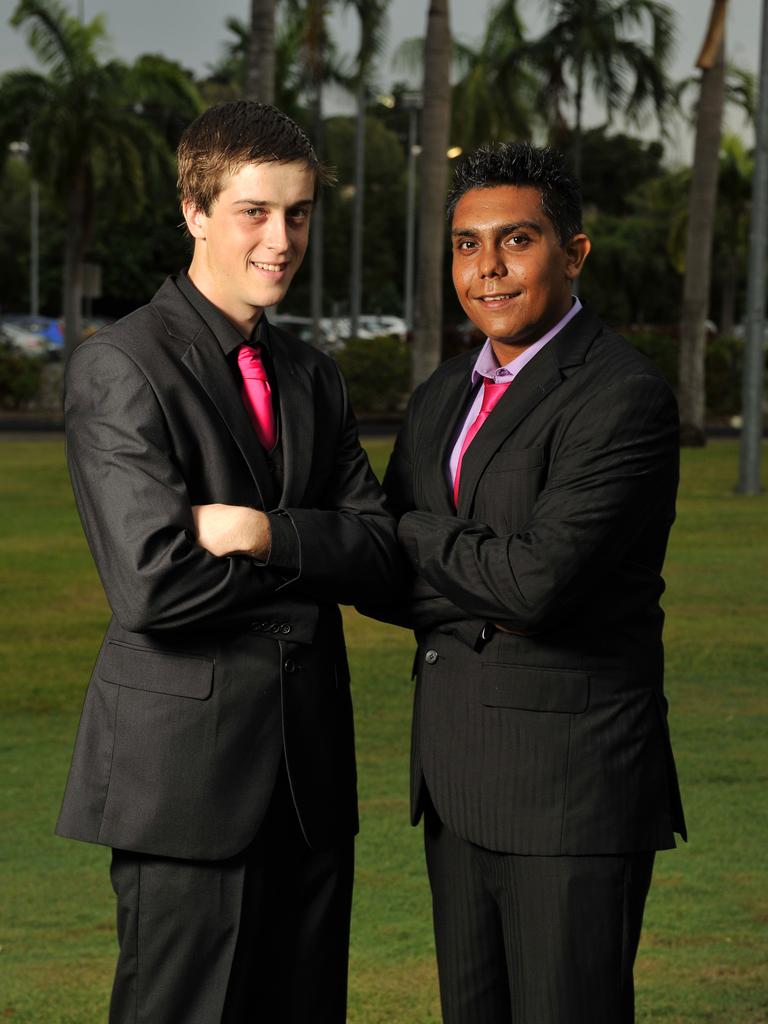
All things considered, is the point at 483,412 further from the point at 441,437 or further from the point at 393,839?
the point at 393,839

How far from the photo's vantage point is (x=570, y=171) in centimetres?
333

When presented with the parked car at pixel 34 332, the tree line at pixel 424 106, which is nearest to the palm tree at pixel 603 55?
the tree line at pixel 424 106

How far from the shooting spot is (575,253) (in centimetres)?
332

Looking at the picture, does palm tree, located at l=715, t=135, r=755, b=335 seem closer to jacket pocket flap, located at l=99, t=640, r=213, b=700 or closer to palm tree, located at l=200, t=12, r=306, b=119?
palm tree, located at l=200, t=12, r=306, b=119

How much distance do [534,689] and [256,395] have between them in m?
0.80

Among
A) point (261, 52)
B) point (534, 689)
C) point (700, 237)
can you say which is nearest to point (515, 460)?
point (534, 689)

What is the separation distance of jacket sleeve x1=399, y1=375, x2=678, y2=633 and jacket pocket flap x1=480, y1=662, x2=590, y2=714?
96mm

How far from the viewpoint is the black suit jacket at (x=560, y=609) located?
3125 mm

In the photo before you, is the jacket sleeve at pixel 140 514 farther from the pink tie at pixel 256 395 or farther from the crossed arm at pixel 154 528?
the pink tie at pixel 256 395

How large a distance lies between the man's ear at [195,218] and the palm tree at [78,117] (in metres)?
31.2

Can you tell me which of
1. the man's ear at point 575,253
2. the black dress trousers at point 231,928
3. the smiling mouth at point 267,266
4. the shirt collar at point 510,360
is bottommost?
the black dress trousers at point 231,928

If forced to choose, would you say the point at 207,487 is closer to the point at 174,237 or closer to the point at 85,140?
the point at 85,140

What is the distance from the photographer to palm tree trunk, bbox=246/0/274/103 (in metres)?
18.9

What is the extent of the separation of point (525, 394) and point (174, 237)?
6058 centimetres
